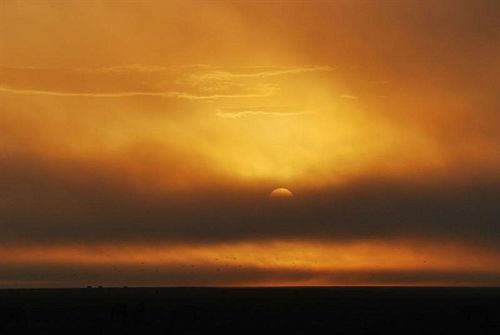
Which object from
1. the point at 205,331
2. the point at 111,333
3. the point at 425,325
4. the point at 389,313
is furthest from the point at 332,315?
the point at 111,333

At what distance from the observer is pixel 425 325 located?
8138 centimetres

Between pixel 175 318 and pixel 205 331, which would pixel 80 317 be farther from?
pixel 205 331

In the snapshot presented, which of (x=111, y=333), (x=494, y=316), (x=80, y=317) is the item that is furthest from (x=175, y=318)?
(x=494, y=316)

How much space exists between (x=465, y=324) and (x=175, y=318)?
2748cm

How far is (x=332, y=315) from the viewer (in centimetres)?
9494

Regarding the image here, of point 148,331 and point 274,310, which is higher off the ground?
point 274,310

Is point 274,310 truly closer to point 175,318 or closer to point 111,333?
point 175,318

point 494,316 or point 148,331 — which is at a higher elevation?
point 494,316

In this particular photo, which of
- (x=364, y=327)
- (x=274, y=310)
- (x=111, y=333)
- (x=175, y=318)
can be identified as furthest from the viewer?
(x=274, y=310)

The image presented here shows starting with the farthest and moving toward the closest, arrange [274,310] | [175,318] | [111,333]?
[274,310]
[175,318]
[111,333]

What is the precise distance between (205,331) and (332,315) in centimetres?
2374

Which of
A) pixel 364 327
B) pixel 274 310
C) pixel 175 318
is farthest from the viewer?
pixel 274 310

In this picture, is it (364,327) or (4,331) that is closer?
(4,331)

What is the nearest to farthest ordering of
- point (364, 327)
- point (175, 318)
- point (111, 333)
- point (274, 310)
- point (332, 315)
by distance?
point (111, 333)
point (364, 327)
point (175, 318)
point (332, 315)
point (274, 310)
